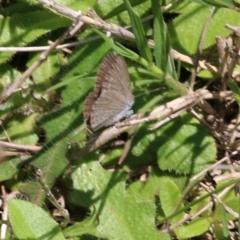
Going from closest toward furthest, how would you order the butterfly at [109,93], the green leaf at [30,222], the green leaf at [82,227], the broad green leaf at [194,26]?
the butterfly at [109,93] → the green leaf at [30,222] → the green leaf at [82,227] → the broad green leaf at [194,26]

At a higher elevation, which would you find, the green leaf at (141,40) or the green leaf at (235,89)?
the green leaf at (141,40)

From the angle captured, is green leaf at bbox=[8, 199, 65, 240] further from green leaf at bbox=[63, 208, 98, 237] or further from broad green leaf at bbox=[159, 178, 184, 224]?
broad green leaf at bbox=[159, 178, 184, 224]

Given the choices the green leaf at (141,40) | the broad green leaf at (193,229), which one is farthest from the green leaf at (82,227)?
the green leaf at (141,40)

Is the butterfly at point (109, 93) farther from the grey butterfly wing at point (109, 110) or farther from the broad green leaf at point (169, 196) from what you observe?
the broad green leaf at point (169, 196)

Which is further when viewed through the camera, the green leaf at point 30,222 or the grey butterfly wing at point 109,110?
the green leaf at point 30,222

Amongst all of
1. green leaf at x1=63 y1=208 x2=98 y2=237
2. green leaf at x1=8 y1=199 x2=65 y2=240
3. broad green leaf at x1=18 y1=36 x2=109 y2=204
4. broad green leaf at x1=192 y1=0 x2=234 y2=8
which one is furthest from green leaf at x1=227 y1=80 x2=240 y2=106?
green leaf at x1=8 y1=199 x2=65 y2=240

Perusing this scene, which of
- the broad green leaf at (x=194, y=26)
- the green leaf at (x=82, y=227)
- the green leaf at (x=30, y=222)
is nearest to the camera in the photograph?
the green leaf at (x=30, y=222)

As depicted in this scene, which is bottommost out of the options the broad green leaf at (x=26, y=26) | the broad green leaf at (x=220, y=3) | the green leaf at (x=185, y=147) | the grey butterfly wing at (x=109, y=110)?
the green leaf at (x=185, y=147)
